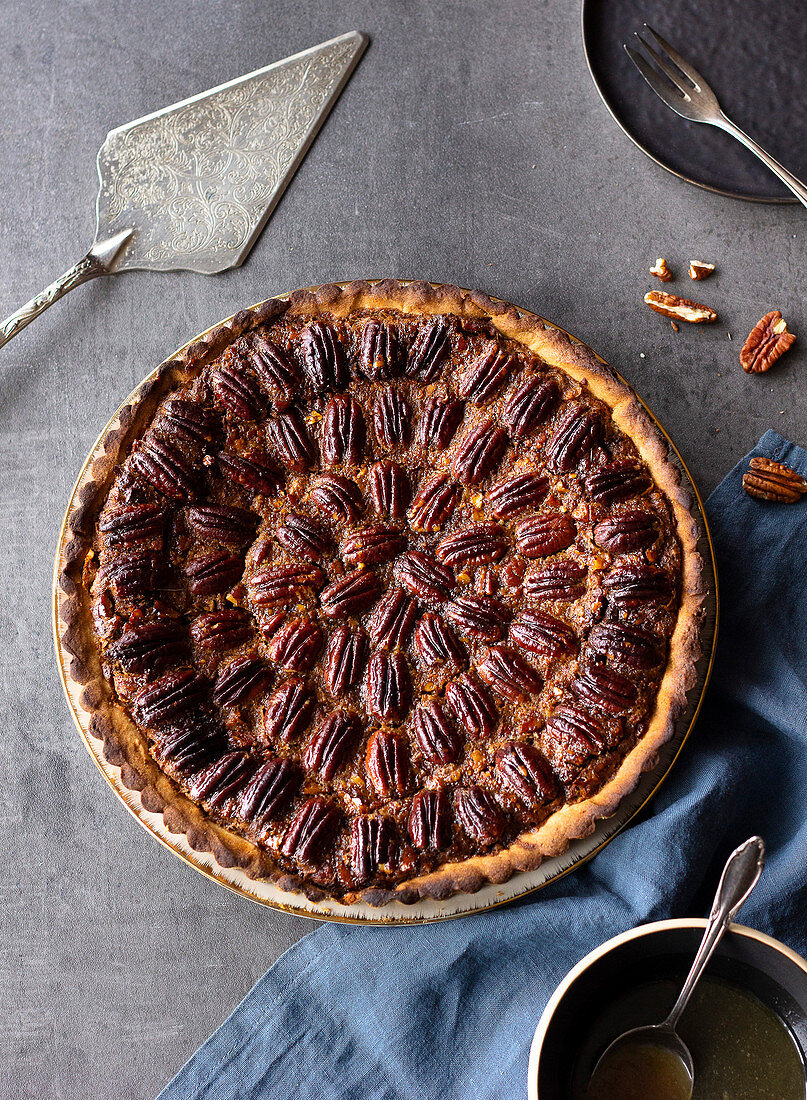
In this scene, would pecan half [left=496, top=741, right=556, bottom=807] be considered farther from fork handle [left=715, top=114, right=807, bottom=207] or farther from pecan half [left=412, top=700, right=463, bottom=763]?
fork handle [left=715, top=114, right=807, bottom=207]

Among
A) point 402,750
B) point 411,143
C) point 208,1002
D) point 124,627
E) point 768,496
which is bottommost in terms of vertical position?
point 208,1002

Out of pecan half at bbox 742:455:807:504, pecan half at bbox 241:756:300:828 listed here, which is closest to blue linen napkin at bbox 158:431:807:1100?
pecan half at bbox 742:455:807:504

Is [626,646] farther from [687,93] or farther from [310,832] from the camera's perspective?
[687,93]

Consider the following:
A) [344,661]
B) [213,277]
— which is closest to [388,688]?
[344,661]

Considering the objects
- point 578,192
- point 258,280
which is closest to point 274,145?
point 258,280

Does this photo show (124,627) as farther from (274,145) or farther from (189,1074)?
(274,145)

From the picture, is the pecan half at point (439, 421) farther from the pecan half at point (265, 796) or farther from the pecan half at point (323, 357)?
the pecan half at point (265, 796)

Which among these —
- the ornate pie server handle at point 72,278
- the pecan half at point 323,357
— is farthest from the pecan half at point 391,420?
the ornate pie server handle at point 72,278
